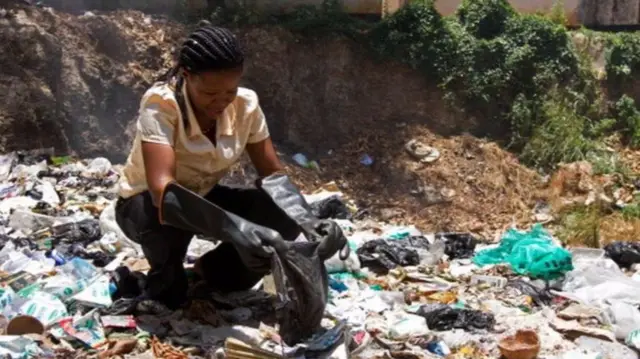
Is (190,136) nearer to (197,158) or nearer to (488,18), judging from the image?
(197,158)

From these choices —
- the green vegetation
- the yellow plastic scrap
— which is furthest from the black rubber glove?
the green vegetation

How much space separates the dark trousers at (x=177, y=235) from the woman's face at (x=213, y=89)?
0.44m

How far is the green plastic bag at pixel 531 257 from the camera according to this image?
457 centimetres

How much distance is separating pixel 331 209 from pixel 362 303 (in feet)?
8.43

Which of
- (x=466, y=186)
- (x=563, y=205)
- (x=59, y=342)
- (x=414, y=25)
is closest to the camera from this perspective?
(x=59, y=342)

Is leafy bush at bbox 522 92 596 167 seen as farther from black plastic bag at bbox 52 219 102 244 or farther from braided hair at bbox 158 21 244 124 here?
braided hair at bbox 158 21 244 124

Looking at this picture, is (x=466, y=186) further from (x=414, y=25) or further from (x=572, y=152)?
(x=414, y=25)

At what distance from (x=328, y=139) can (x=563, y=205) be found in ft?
9.31

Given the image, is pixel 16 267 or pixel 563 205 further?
pixel 563 205

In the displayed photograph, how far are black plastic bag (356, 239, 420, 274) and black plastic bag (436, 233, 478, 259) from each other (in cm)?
50

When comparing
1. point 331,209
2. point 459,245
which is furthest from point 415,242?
point 331,209

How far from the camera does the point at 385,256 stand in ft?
15.6

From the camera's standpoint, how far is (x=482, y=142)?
29.7 ft

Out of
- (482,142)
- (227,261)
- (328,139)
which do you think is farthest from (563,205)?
(227,261)
